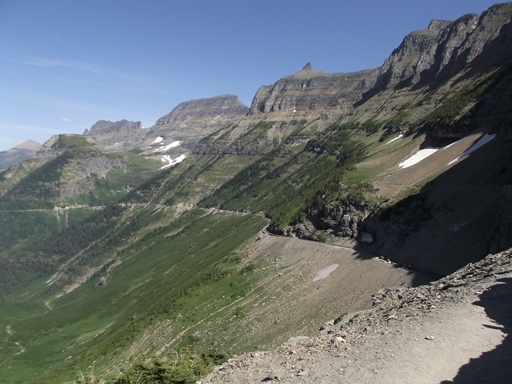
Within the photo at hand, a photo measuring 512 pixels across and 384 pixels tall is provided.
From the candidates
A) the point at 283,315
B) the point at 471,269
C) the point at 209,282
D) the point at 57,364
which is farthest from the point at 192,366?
the point at 57,364

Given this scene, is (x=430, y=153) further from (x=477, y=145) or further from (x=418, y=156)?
(x=477, y=145)

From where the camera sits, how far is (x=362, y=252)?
3457 inches

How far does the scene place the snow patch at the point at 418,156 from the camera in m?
121

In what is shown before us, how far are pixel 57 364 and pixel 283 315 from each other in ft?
396

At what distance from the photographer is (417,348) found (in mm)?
28109

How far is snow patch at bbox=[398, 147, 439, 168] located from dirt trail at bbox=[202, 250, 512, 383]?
86651mm

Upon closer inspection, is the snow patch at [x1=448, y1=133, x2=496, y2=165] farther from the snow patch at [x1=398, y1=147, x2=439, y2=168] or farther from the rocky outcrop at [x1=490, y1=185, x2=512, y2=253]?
the rocky outcrop at [x1=490, y1=185, x2=512, y2=253]

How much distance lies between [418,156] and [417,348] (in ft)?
349

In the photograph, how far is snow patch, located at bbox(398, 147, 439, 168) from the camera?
12051 cm

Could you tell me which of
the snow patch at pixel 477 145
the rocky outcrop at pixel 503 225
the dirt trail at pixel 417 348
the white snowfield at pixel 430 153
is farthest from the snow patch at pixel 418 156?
the dirt trail at pixel 417 348

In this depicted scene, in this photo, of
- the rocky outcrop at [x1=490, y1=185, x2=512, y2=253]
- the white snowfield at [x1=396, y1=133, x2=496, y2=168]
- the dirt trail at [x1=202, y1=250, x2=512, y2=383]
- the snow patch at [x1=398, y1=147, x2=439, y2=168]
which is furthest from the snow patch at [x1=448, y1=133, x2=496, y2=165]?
the dirt trail at [x1=202, y1=250, x2=512, y2=383]

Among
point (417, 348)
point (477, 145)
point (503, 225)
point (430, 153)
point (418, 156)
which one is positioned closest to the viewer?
point (417, 348)

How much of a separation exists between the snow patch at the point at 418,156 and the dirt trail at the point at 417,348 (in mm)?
86651

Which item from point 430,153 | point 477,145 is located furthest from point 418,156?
point 477,145
